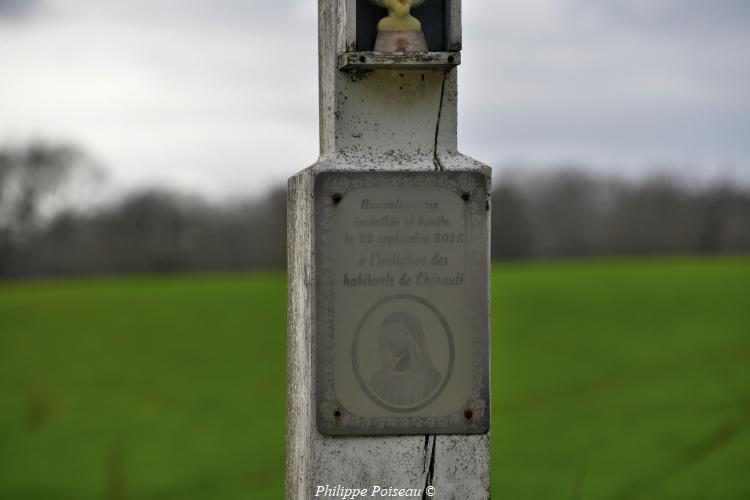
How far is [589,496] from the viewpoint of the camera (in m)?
6.44

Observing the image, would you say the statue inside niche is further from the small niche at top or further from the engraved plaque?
the engraved plaque

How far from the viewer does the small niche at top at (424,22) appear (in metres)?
3.57

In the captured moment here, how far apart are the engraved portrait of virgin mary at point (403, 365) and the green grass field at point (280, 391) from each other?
2.98m

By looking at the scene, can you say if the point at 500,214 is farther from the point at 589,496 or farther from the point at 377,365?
the point at 377,365

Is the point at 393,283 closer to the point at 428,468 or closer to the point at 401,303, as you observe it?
the point at 401,303

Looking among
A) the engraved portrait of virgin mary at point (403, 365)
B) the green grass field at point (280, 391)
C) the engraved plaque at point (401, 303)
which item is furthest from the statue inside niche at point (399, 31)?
the green grass field at point (280, 391)

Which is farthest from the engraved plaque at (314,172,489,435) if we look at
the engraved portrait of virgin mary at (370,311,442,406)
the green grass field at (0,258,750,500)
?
the green grass field at (0,258,750,500)

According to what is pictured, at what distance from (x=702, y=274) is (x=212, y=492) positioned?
354 inches

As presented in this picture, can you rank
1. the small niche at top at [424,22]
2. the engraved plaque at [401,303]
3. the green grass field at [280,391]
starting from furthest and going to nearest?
the green grass field at [280,391]
the small niche at top at [424,22]
the engraved plaque at [401,303]

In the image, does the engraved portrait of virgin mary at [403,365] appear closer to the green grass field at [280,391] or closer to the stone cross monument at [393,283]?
the stone cross monument at [393,283]

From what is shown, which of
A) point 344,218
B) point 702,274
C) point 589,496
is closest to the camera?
point 344,218

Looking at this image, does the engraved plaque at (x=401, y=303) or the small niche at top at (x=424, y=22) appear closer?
the engraved plaque at (x=401, y=303)

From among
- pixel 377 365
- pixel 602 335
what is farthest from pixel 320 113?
pixel 602 335

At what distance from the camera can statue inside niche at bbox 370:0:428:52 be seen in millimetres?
3439
